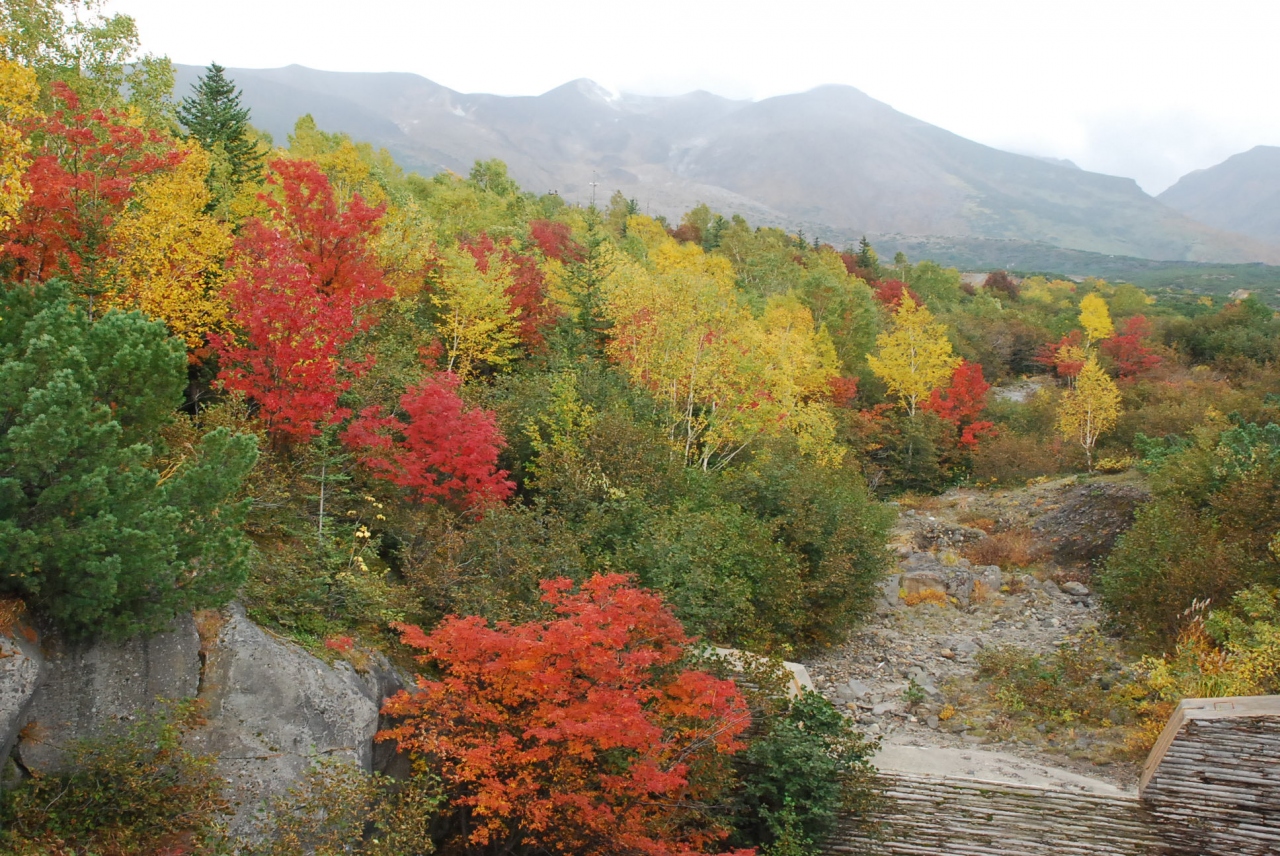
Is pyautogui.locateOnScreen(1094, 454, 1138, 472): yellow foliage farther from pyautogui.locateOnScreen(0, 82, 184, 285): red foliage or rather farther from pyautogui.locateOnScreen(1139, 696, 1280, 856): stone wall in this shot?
pyautogui.locateOnScreen(0, 82, 184, 285): red foliage

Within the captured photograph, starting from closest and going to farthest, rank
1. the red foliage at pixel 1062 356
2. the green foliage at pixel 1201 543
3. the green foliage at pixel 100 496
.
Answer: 1. the green foliage at pixel 100 496
2. the green foliage at pixel 1201 543
3. the red foliage at pixel 1062 356

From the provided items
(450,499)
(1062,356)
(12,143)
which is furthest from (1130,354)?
(12,143)

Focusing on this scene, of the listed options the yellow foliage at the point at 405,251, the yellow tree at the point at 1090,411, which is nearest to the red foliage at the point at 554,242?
the yellow foliage at the point at 405,251

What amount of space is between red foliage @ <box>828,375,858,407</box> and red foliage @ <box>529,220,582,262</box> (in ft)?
48.0

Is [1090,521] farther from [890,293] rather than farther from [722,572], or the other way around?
[890,293]

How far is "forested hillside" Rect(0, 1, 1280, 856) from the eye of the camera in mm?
8438

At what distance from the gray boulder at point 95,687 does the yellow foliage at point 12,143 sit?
6384 millimetres

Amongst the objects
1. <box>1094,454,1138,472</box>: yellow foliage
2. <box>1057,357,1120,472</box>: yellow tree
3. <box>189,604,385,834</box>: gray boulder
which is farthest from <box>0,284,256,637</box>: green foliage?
<box>1057,357,1120,472</box>: yellow tree

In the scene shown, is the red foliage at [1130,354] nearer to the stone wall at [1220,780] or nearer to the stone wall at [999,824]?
the stone wall at [1220,780]

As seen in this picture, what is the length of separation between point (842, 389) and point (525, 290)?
1835 cm

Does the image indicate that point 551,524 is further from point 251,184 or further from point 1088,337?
point 1088,337

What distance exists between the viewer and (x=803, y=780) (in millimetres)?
11422

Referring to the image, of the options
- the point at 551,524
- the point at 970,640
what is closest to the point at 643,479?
the point at 551,524

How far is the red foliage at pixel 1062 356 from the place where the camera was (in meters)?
52.8
